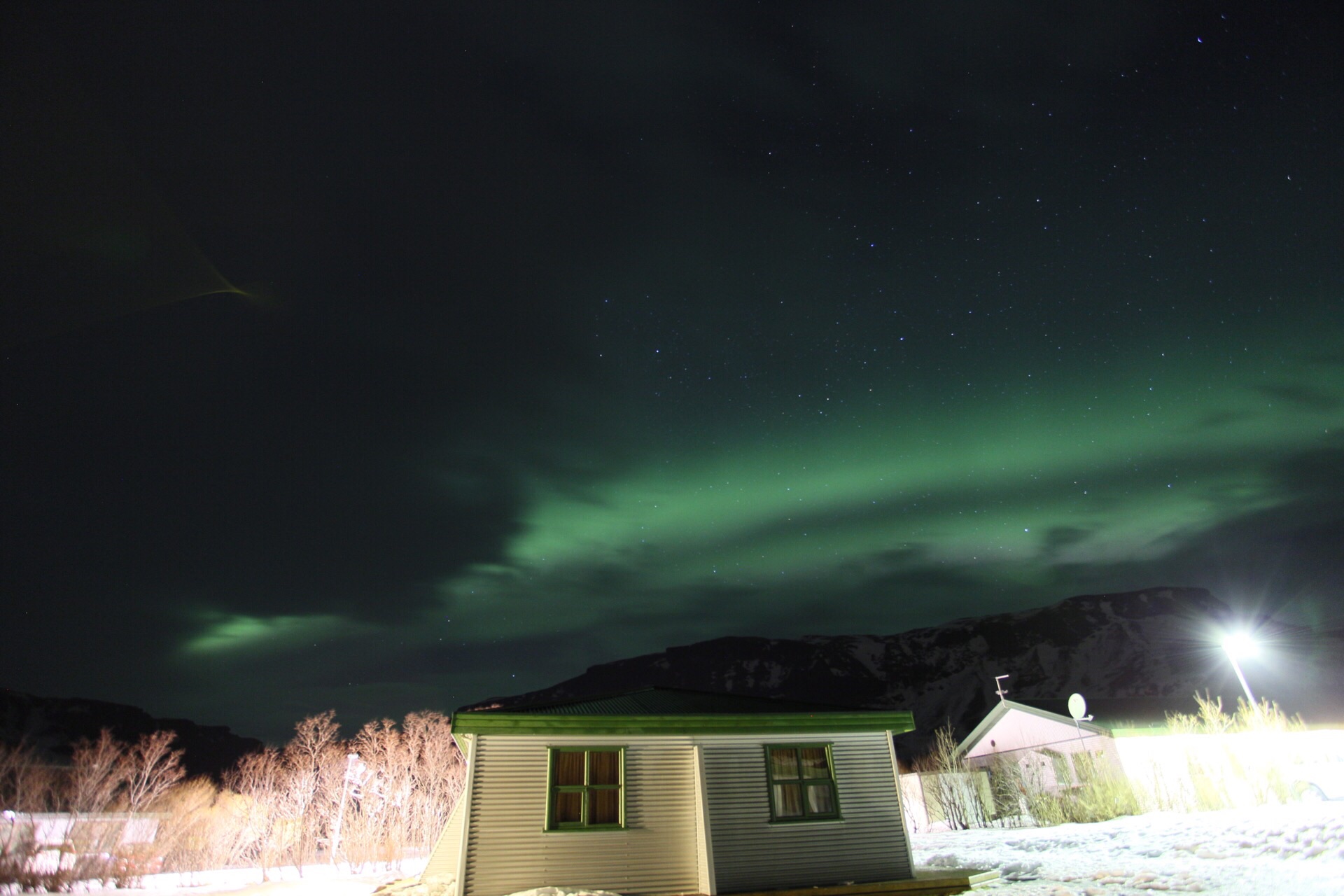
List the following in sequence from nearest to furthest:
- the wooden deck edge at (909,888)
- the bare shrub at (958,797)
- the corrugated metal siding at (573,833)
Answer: the corrugated metal siding at (573,833) < the wooden deck edge at (909,888) < the bare shrub at (958,797)

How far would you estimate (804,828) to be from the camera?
47.6ft

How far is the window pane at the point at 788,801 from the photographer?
14.7 m

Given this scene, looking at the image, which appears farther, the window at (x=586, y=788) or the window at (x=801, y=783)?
the window at (x=801, y=783)

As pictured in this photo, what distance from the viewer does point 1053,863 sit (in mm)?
17172

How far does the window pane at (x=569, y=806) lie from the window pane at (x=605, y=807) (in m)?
0.21

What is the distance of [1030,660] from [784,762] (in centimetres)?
14290

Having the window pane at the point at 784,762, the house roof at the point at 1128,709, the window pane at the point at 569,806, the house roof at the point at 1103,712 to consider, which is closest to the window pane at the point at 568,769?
the window pane at the point at 569,806

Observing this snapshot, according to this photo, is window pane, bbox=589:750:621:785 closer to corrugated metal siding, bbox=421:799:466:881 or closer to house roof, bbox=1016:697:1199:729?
corrugated metal siding, bbox=421:799:466:881

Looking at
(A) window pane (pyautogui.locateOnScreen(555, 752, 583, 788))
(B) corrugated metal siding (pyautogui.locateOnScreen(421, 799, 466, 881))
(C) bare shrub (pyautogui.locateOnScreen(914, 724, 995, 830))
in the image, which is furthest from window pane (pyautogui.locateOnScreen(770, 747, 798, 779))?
(C) bare shrub (pyautogui.locateOnScreen(914, 724, 995, 830))

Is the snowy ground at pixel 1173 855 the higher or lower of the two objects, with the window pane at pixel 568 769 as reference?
lower

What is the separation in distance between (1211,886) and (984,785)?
69.7ft

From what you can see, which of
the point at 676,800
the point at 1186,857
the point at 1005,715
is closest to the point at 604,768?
the point at 676,800

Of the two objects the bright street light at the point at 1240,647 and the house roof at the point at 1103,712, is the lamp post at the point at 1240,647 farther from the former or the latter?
the house roof at the point at 1103,712

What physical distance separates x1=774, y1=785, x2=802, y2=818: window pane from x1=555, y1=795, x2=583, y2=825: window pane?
4.08m
